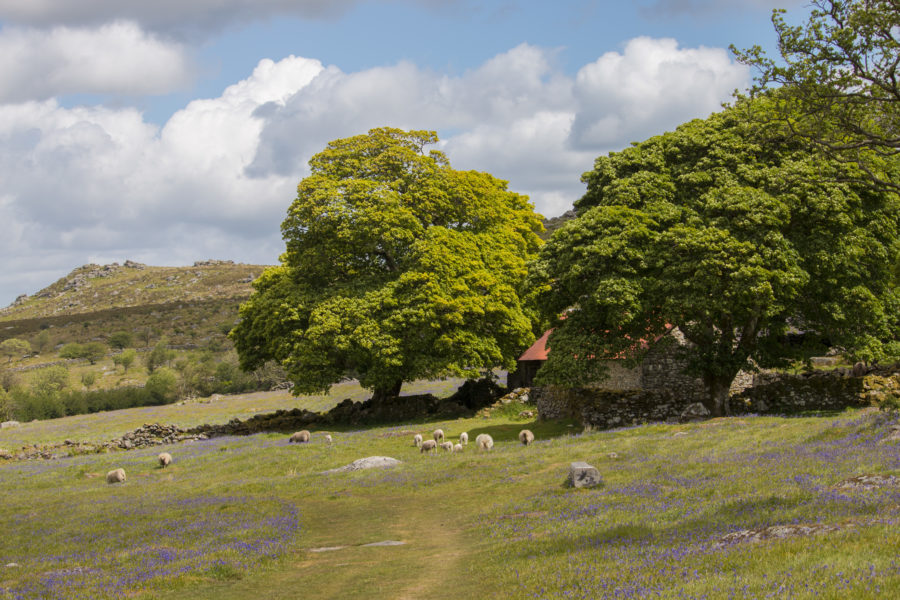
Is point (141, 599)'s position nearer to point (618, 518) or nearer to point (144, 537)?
point (144, 537)

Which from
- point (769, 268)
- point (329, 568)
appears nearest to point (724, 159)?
point (769, 268)

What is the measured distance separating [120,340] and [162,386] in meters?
63.8

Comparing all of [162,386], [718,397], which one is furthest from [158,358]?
[718,397]

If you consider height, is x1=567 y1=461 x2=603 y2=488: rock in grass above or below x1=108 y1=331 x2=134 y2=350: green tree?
below

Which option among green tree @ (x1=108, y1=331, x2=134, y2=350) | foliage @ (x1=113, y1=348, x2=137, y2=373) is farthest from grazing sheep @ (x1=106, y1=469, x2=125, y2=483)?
green tree @ (x1=108, y1=331, x2=134, y2=350)

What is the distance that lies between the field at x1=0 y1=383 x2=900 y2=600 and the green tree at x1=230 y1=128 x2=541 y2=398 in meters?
13.9

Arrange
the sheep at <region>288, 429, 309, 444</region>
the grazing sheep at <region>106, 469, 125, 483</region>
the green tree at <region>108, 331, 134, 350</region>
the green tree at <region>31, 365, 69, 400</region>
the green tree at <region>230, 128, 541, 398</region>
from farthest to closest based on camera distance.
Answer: the green tree at <region>108, 331, 134, 350</region> < the green tree at <region>31, 365, 69, 400</region> < the green tree at <region>230, 128, 541, 398</region> < the sheep at <region>288, 429, 309, 444</region> < the grazing sheep at <region>106, 469, 125, 483</region>

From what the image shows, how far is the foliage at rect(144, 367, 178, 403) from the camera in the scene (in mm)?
94312

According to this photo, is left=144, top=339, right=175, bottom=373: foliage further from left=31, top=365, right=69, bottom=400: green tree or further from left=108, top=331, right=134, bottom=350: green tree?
left=108, top=331, right=134, bottom=350: green tree

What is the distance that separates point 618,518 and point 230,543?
952 centimetres

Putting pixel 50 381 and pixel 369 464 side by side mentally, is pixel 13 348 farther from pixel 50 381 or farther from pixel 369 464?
pixel 369 464

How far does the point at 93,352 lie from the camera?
14088cm

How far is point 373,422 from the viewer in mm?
50719

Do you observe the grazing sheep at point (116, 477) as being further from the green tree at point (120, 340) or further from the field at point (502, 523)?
the green tree at point (120, 340)
